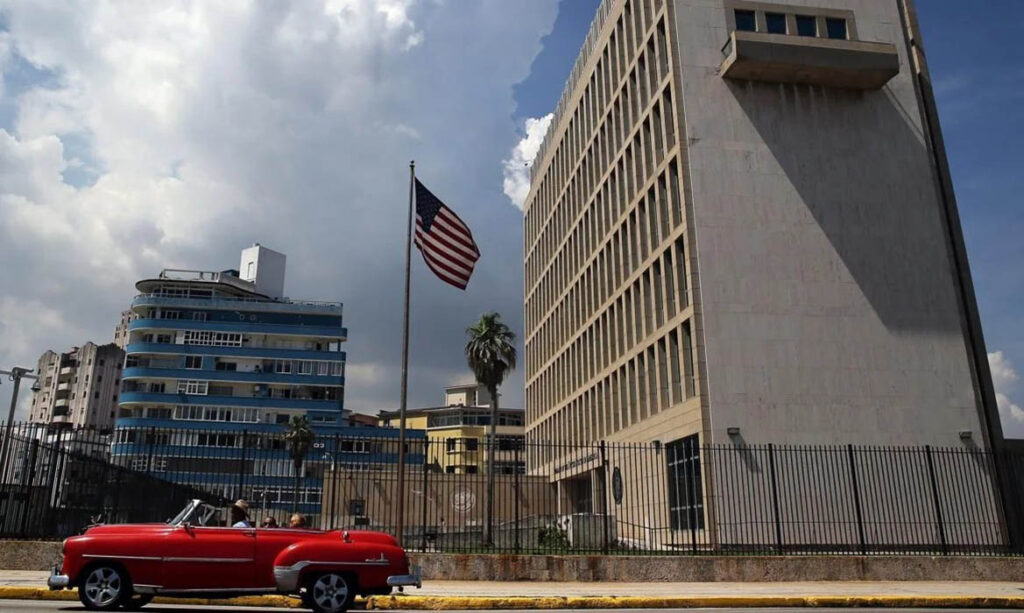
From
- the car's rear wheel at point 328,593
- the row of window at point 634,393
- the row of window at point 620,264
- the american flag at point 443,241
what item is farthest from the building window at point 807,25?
the car's rear wheel at point 328,593

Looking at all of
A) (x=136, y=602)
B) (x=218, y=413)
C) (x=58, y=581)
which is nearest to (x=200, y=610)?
(x=136, y=602)

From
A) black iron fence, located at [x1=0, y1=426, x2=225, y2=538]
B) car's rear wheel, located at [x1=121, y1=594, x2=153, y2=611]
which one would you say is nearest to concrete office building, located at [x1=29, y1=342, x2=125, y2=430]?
black iron fence, located at [x1=0, y1=426, x2=225, y2=538]

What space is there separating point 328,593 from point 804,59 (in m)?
33.3

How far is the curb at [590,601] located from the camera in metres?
13.2

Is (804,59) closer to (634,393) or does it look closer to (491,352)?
(634,393)

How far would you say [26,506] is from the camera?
1805cm

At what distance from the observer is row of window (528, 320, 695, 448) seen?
1375 inches

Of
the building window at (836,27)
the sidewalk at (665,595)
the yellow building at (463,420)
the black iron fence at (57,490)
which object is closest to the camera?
the sidewalk at (665,595)

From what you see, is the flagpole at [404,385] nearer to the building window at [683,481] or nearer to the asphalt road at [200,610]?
the asphalt road at [200,610]

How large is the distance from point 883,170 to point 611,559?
87.8 feet

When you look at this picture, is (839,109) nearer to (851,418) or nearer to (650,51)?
(650,51)

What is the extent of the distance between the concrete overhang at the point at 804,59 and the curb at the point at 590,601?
2643 centimetres

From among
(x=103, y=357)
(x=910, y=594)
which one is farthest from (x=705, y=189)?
(x=103, y=357)

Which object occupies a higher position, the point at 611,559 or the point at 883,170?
the point at 883,170
